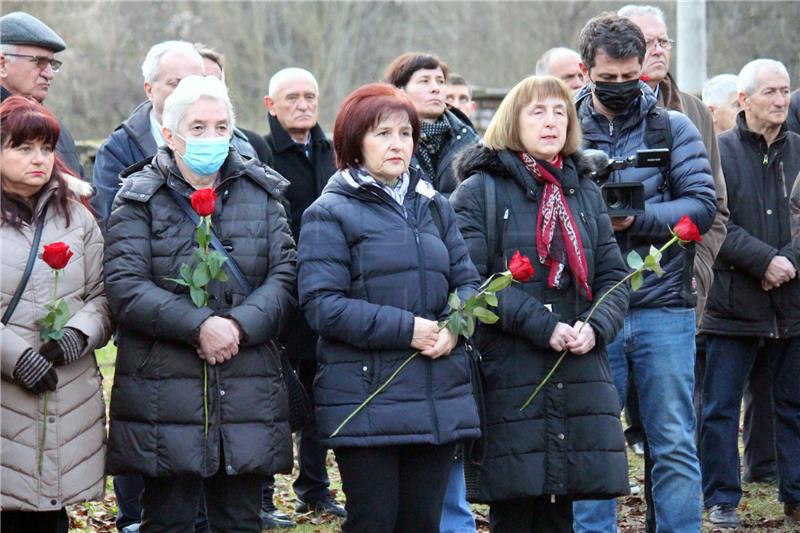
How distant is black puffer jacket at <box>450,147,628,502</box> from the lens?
5305 mm

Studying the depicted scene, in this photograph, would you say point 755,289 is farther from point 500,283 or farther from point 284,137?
point 500,283

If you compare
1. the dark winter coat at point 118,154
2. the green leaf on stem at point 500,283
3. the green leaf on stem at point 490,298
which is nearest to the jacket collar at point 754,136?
the dark winter coat at point 118,154

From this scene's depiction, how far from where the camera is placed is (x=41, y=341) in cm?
509

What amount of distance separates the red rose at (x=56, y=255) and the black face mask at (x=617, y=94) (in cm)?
257

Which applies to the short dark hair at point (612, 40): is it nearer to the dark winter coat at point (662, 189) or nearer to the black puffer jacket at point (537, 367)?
the dark winter coat at point (662, 189)

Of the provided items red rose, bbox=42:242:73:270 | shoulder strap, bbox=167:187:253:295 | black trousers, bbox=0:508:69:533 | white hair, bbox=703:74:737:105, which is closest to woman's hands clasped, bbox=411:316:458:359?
shoulder strap, bbox=167:187:253:295

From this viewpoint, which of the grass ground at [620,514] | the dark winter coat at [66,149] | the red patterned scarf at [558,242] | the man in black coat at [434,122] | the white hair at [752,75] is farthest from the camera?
the white hair at [752,75]

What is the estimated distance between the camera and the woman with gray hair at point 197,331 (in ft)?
16.4

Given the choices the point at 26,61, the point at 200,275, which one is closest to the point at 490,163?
the point at 200,275

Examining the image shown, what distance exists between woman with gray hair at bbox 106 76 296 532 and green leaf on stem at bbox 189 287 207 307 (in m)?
0.03

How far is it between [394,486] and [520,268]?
997 mm

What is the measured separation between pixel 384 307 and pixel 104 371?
8070 millimetres

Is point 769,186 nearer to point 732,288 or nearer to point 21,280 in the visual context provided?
point 732,288

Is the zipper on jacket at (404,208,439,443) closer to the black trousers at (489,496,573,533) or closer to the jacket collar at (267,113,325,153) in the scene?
the black trousers at (489,496,573,533)
